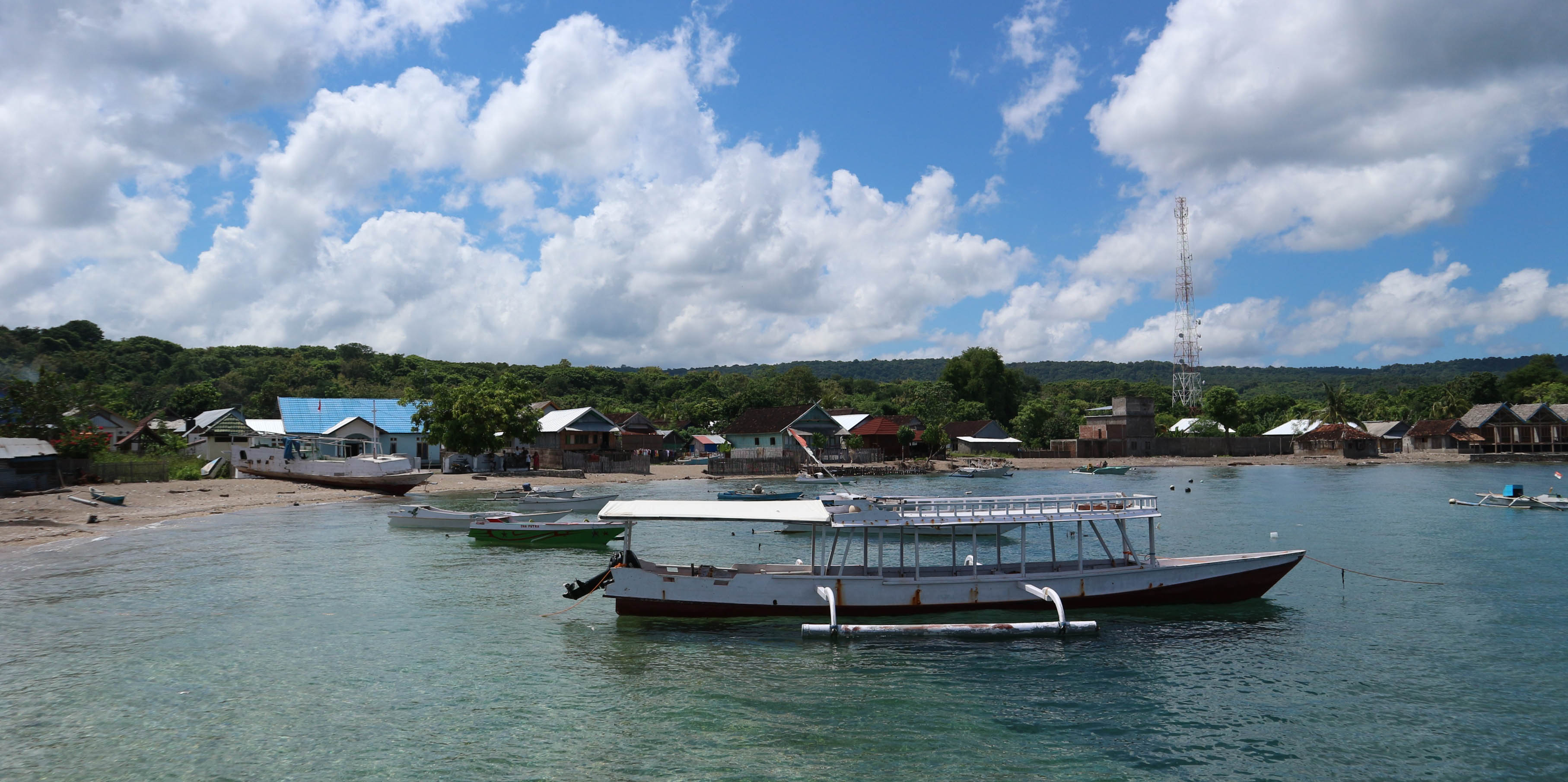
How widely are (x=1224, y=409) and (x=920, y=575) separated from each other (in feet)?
386

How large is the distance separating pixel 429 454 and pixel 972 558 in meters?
64.2

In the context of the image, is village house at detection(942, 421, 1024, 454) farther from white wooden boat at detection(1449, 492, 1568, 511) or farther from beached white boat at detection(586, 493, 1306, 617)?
beached white boat at detection(586, 493, 1306, 617)

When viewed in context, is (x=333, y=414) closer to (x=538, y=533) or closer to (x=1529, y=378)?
(x=538, y=533)

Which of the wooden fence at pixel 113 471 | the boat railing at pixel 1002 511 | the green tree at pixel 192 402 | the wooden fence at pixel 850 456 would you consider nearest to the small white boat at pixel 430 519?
the wooden fence at pixel 113 471

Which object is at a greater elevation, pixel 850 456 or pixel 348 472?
pixel 348 472

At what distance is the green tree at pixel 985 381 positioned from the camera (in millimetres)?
127188

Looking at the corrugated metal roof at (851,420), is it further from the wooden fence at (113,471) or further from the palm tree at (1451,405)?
the palm tree at (1451,405)

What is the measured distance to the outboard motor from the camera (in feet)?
69.1

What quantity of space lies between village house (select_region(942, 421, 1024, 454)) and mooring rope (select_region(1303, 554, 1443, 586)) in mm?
77191

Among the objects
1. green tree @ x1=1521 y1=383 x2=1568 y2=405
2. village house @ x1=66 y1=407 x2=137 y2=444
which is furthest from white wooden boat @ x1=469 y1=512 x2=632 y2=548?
green tree @ x1=1521 y1=383 x2=1568 y2=405

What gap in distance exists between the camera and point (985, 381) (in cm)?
12731

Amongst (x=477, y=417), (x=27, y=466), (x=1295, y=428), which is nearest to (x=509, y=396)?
(x=477, y=417)

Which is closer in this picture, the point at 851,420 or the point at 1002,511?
the point at 1002,511

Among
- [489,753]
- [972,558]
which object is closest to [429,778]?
[489,753]
